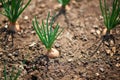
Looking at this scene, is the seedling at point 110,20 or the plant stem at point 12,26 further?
the plant stem at point 12,26

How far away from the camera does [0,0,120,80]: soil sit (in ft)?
6.03

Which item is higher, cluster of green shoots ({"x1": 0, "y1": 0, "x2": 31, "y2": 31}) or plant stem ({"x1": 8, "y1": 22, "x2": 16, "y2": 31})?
cluster of green shoots ({"x1": 0, "y1": 0, "x2": 31, "y2": 31})

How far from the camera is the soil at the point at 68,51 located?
6.03ft

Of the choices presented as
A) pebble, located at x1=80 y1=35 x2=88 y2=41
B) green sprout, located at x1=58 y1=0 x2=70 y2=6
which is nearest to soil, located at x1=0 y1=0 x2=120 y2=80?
pebble, located at x1=80 y1=35 x2=88 y2=41

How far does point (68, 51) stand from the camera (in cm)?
198

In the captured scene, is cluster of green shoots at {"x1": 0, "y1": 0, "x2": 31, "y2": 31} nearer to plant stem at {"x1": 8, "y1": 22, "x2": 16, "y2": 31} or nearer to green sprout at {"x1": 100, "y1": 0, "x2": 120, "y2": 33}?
plant stem at {"x1": 8, "y1": 22, "x2": 16, "y2": 31}

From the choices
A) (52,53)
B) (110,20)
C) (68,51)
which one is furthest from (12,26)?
(110,20)

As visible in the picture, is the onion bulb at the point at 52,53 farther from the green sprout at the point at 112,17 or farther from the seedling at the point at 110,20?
the green sprout at the point at 112,17

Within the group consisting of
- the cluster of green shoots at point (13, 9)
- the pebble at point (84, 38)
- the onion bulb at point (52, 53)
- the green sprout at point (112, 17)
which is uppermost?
the cluster of green shoots at point (13, 9)

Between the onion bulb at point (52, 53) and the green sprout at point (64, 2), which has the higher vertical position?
the green sprout at point (64, 2)

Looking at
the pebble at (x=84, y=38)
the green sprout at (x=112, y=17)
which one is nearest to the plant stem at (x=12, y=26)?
the pebble at (x=84, y=38)

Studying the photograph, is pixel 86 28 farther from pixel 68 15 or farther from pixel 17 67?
pixel 17 67

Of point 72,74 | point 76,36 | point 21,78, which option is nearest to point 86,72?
point 72,74

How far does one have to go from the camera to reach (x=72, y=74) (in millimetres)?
1838
